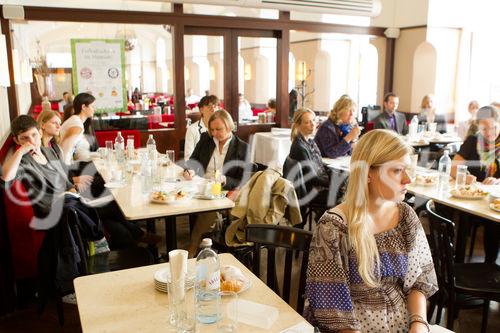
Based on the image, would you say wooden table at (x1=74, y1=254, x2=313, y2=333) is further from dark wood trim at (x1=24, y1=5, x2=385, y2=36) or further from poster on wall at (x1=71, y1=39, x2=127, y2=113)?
poster on wall at (x1=71, y1=39, x2=127, y2=113)

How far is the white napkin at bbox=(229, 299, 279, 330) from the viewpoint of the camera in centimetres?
151

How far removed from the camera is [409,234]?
1831 millimetres

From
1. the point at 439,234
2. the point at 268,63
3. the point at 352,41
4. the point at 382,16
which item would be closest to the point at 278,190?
the point at 439,234

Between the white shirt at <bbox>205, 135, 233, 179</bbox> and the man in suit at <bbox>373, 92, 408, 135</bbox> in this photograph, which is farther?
the man in suit at <bbox>373, 92, 408, 135</bbox>

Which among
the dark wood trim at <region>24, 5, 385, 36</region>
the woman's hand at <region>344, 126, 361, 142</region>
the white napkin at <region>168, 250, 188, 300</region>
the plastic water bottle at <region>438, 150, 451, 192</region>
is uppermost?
A: the dark wood trim at <region>24, 5, 385, 36</region>

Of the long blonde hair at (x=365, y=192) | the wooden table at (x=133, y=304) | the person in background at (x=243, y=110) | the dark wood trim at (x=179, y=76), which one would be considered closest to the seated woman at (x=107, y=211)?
the wooden table at (x=133, y=304)

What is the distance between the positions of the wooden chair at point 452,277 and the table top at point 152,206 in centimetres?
130

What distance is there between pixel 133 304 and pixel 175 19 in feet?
18.2

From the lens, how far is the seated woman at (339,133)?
16.1 ft

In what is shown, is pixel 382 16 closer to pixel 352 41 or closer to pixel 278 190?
pixel 352 41

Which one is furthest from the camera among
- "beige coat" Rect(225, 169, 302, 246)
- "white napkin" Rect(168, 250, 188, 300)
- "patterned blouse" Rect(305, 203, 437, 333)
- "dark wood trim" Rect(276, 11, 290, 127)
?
"dark wood trim" Rect(276, 11, 290, 127)

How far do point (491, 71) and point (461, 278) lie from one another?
6466 millimetres

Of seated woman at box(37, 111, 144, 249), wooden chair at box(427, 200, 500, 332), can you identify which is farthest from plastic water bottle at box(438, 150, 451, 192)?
seated woman at box(37, 111, 144, 249)

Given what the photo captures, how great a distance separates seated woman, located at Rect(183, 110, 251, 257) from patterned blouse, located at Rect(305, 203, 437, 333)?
6.98 feet
